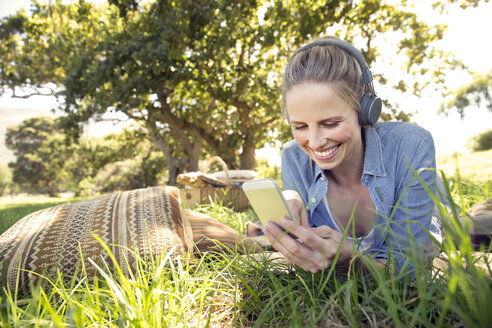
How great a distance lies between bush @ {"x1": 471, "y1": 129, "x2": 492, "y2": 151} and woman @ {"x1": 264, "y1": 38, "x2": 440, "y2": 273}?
1191 inches

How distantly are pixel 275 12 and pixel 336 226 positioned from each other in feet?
22.8

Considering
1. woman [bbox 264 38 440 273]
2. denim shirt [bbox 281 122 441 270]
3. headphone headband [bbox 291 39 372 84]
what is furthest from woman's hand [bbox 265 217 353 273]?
headphone headband [bbox 291 39 372 84]

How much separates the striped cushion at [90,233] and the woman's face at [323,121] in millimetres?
936

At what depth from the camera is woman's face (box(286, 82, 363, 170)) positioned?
155 cm

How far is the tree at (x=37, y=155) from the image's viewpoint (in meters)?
32.0

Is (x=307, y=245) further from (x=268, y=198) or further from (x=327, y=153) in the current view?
(x=327, y=153)

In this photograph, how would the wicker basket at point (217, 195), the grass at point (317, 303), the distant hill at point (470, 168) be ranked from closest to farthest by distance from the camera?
the grass at point (317, 303)
the wicker basket at point (217, 195)
the distant hill at point (470, 168)

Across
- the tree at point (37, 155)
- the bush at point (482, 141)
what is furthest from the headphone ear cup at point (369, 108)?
the tree at point (37, 155)

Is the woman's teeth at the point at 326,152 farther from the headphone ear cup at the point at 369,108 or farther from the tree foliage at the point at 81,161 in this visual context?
the tree foliage at the point at 81,161

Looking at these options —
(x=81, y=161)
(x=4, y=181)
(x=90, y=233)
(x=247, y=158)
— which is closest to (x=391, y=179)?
(x=90, y=233)

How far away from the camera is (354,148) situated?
182 cm

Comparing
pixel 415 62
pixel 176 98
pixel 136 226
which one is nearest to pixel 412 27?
pixel 415 62

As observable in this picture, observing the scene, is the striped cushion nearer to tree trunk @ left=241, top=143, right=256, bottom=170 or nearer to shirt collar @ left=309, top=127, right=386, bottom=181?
shirt collar @ left=309, top=127, right=386, bottom=181

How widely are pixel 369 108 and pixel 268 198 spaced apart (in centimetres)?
85
